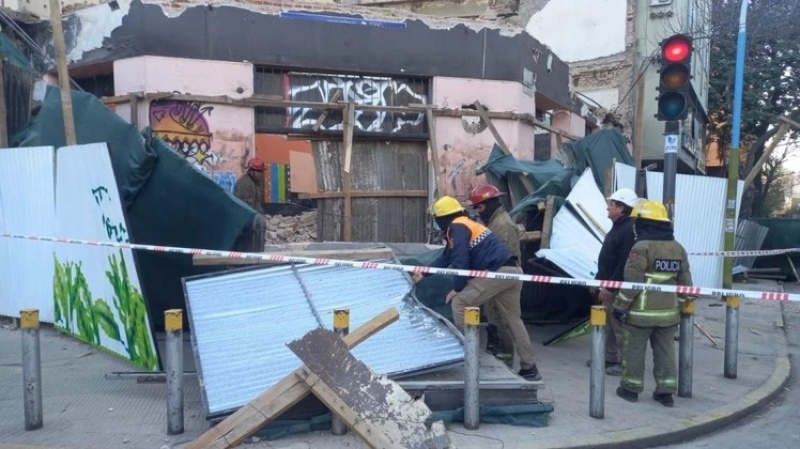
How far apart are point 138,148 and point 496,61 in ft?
27.0

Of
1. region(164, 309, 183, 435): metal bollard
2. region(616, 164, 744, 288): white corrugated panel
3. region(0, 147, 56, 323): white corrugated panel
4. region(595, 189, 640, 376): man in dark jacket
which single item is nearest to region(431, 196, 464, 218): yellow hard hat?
region(595, 189, 640, 376): man in dark jacket

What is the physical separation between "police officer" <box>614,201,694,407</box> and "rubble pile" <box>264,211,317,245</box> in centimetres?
687

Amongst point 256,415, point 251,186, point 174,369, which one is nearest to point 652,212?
point 256,415

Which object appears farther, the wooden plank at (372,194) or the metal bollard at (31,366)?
the wooden plank at (372,194)

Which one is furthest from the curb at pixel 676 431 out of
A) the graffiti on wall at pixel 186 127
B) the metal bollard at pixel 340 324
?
the graffiti on wall at pixel 186 127

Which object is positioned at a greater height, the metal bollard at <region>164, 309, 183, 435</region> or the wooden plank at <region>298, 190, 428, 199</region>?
the wooden plank at <region>298, 190, 428, 199</region>

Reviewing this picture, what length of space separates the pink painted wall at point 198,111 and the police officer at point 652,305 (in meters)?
7.32

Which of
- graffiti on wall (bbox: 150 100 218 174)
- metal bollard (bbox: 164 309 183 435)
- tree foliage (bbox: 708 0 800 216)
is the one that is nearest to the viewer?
metal bollard (bbox: 164 309 183 435)

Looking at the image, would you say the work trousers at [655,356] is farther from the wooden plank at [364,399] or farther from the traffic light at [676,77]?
the wooden plank at [364,399]

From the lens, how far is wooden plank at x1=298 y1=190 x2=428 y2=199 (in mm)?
12500

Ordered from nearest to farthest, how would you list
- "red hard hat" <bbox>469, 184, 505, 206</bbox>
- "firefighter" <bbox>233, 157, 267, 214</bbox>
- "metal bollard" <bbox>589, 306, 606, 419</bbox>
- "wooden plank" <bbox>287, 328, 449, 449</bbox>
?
"wooden plank" <bbox>287, 328, 449, 449</bbox> → "metal bollard" <bbox>589, 306, 606, 419</bbox> → "red hard hat" <bbox>469, 184, 505, 206</bbox> → "firefighter" <bbox>233, 157, 267, 214</bbox>

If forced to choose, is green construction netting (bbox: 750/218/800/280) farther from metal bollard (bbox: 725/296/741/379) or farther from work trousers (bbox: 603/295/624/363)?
work trousers (bbox: 603/295/624/363)

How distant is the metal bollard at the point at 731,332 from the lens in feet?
24.2

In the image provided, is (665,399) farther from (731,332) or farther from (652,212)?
(652,212)
